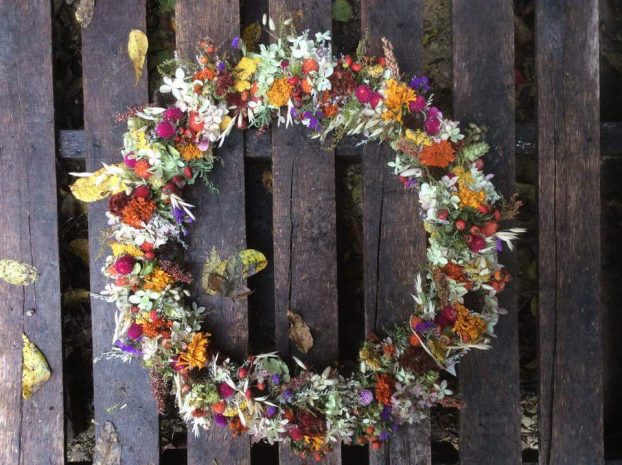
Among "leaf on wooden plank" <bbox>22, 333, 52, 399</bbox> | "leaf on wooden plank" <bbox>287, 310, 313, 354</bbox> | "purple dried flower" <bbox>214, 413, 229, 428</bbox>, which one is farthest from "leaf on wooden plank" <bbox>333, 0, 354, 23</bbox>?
"leaf on wooden plank" <bbox>22, 333, 52, 399</bbox>

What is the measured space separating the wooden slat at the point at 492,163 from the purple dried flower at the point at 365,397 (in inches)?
13.9

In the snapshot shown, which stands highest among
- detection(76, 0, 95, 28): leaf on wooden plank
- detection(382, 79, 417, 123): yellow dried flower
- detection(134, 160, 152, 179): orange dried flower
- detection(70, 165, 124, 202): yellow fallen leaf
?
detection(76, 0, 95, 28): leaf on wooden plank

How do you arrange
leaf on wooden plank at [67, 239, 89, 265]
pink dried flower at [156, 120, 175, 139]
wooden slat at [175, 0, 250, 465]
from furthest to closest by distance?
leaf on wooden plank at [67, 239, 89, 265]
wooden slat at [175, 0, 250, 465]
pink dried flower at [156, 120, 175, 139]

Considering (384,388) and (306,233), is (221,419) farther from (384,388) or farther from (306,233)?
(306,233)

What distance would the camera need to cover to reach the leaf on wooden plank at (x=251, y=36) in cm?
197

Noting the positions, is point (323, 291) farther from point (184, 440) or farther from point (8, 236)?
point (8, 236)

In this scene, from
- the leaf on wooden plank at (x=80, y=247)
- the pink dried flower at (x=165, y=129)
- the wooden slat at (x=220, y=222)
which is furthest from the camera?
the leaf on wooden plank at (x=80, y=247)

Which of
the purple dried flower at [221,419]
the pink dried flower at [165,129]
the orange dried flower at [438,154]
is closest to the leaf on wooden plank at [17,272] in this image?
the pink dried flower at [165,129]

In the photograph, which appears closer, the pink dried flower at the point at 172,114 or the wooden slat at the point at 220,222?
the pink dried flower at the point at 172,114

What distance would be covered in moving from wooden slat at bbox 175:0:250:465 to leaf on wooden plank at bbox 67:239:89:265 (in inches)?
17.3

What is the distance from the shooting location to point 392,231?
6.43 ft

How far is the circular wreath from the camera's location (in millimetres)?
1830

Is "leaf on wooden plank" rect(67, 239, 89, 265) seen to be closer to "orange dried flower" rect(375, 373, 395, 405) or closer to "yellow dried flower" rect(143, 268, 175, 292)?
"yellow dried flower" rect(143, 268, 175, 292)

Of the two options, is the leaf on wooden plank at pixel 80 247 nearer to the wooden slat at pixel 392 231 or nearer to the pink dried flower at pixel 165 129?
the pink dried flower at pixel 165 129
